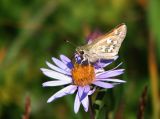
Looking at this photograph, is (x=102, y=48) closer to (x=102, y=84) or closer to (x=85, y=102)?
(x=102, y=84)

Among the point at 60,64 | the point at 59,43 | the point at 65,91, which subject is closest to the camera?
the point at 65,91

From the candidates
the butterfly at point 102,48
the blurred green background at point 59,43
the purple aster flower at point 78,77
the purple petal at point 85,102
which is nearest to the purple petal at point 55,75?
the purple aster flower at point 78,77

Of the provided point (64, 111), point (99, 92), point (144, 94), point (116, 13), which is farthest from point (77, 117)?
point (116, 13)

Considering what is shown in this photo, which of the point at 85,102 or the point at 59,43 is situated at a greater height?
the point at 59,43

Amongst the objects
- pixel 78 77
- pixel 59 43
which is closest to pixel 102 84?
pixel 78 77

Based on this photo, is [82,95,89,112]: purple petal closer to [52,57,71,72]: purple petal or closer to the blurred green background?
[52,57,71,72]: purple petal

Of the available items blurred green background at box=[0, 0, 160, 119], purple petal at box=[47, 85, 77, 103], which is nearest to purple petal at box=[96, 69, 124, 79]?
purple petal at box=[47, 85, 77, 103]

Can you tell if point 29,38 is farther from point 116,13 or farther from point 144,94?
point 144,94

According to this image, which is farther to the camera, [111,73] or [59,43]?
[59,43]
